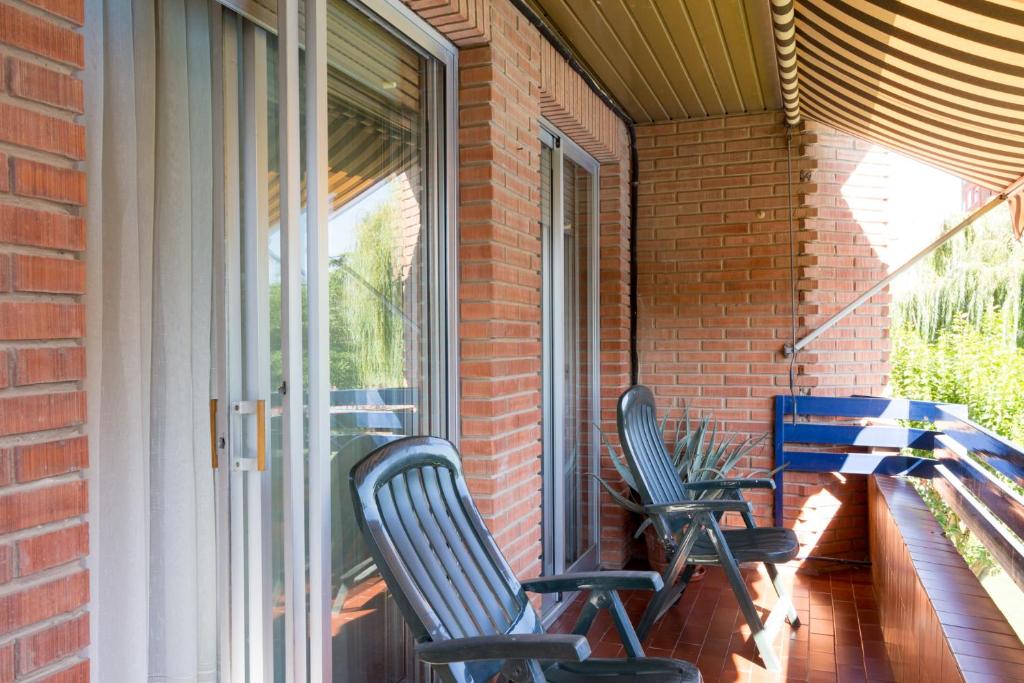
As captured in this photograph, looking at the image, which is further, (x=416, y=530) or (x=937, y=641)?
(x=937, y=641)

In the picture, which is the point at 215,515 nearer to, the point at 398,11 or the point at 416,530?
the point at 416,530

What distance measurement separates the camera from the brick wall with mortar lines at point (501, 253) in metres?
2.79

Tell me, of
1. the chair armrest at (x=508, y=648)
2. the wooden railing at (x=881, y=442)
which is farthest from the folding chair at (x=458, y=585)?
the wooden railing at (x=881, y=442)

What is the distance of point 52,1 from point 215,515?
1056 millimetres

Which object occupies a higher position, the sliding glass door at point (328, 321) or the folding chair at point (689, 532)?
Answer: the sliding glass door at point (328, 321)

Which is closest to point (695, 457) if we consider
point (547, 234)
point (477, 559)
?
point (547, 234)

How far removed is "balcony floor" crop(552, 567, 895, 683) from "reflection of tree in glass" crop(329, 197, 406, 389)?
1781mm

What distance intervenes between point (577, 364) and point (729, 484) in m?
1.06

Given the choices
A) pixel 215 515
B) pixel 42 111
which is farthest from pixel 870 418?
pixel 42 111

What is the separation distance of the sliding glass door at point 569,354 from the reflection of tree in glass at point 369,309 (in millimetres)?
1444

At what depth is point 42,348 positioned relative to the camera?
1190 millimetres

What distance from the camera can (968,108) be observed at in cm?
304

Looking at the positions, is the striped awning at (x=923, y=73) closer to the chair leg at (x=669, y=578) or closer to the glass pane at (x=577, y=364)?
the glass pane at (x=577, y=364)

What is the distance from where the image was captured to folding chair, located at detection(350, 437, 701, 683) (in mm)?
1676
